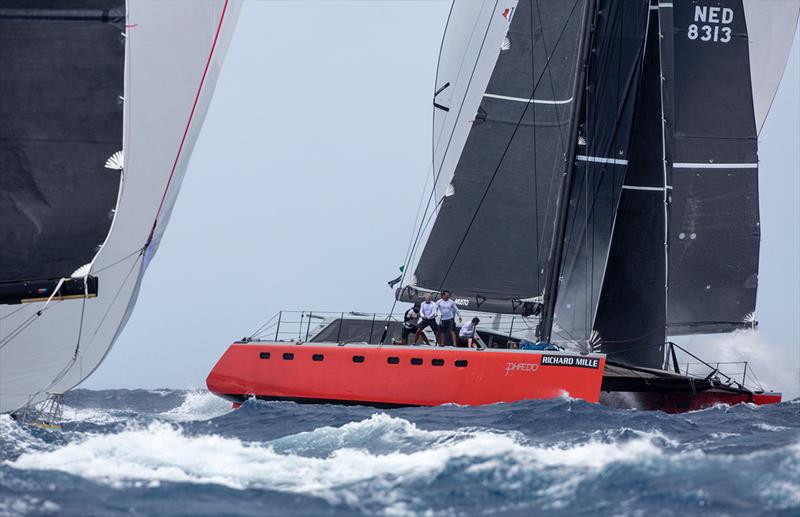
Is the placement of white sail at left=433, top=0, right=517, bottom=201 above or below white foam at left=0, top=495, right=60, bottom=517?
above

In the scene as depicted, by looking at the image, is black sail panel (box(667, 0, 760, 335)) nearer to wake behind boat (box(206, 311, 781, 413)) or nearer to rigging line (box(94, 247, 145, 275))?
wake behind boat (box(206, 311, 781, 413))

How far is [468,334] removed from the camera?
858 inches

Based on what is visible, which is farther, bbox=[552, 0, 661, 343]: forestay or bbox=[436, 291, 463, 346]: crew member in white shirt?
bbox=[552, 0, 661, 343]: forestay

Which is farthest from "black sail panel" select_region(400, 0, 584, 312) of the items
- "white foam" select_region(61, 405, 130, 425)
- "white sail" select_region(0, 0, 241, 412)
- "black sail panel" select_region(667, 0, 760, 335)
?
"white sail" select_region(0, 0, 241, 412)

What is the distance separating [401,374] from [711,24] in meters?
9.78

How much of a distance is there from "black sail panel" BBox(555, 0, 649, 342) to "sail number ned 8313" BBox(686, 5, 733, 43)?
6.68ft

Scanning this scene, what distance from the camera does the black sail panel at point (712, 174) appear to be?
2445 centimetres

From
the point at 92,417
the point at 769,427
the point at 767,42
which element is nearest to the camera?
the point at 769,427

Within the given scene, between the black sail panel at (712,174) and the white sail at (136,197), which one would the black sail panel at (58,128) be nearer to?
the white sail at (136,197)

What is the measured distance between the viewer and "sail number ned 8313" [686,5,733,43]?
2450 cm

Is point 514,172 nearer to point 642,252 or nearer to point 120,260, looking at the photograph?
point 642,252

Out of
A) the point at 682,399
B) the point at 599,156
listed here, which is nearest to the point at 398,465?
the point at 682,399

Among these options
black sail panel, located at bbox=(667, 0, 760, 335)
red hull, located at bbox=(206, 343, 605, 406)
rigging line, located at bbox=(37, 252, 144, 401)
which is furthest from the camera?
black sail panel, located at bbox=(667, 0, 760, 335)

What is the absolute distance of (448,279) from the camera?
75.3 ft
